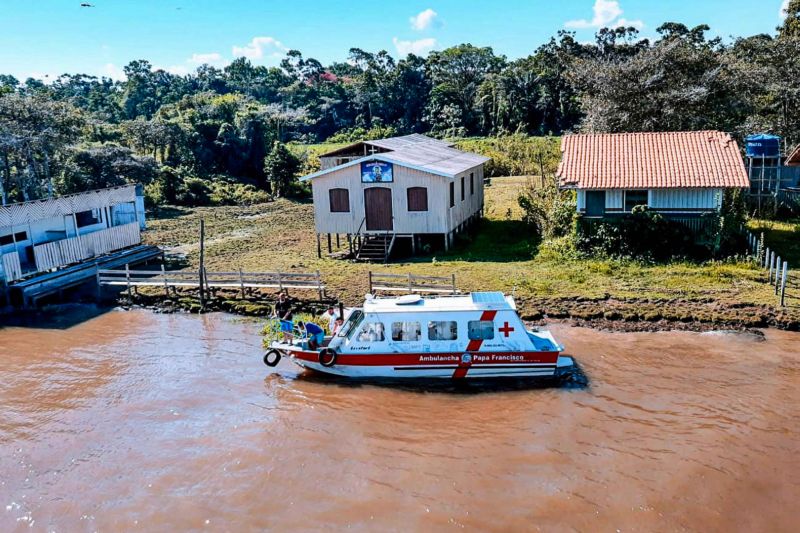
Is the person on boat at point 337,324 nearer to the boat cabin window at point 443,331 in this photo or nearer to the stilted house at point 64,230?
the boat cabin window at point 443,331

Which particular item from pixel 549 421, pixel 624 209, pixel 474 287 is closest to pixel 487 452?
pixel 549 421

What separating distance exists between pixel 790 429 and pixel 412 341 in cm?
801

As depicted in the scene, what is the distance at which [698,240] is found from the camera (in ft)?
81.3

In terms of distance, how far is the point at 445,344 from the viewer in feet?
52.8

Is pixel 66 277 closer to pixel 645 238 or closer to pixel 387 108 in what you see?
pixel 645 238

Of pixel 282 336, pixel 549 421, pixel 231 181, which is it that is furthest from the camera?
pixel 231 181

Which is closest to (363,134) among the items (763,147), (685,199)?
(763,147)

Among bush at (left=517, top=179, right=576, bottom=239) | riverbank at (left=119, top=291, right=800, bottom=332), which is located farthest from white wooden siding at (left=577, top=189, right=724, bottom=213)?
riverbank at (left=119, top=291, right=800, bottom=332)

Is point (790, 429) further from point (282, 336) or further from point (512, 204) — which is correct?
point (512, 204)

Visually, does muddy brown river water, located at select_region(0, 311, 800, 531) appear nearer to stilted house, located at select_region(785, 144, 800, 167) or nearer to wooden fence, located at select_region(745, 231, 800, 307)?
wooden fence, located at select_region(745, 231, 800, 307)

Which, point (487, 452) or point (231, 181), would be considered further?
point (231, 181)

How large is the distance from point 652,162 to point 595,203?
2.80 metres

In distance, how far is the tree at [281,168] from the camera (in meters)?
50.3

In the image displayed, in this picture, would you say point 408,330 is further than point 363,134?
No
